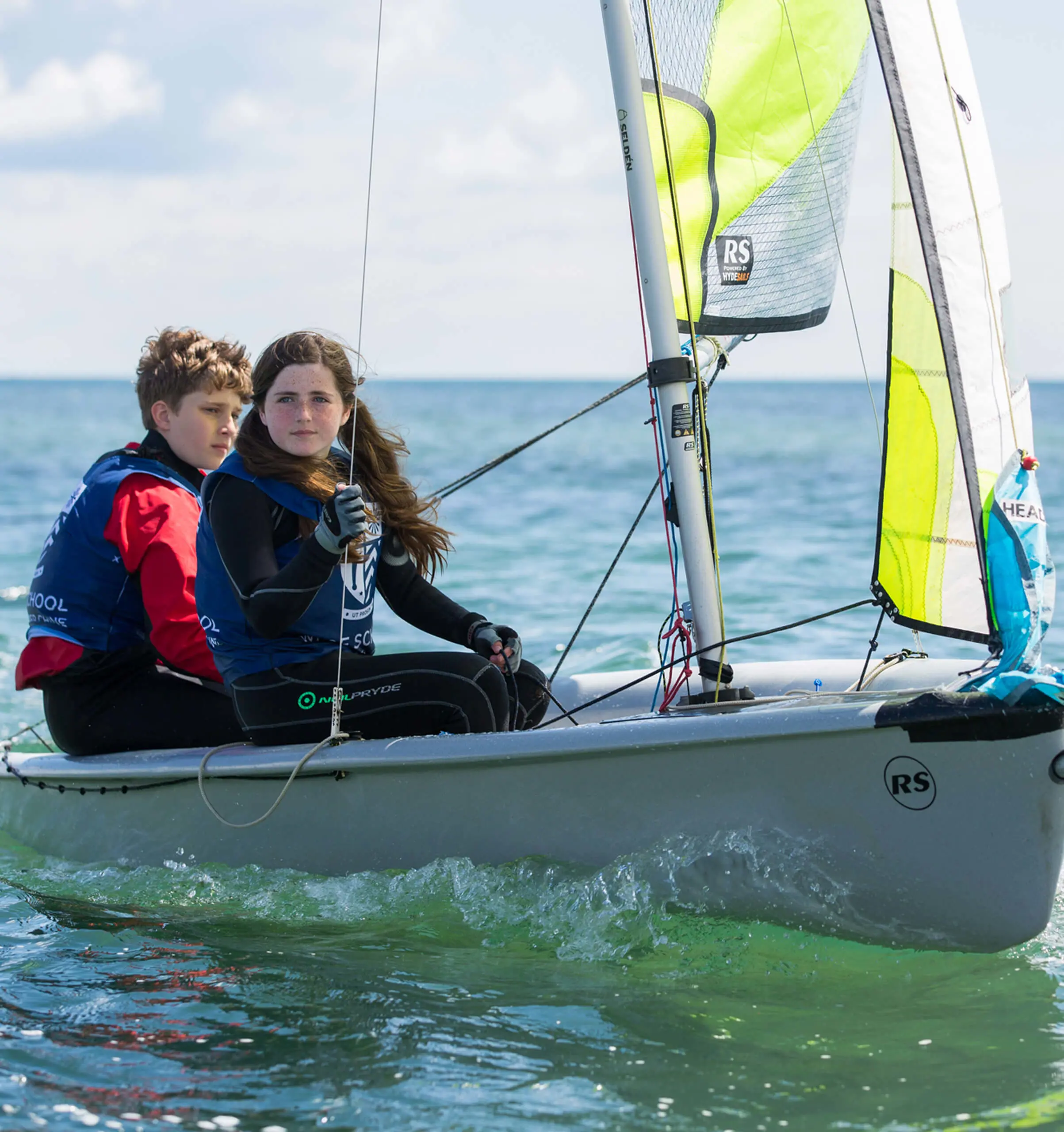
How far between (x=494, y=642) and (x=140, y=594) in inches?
33.2

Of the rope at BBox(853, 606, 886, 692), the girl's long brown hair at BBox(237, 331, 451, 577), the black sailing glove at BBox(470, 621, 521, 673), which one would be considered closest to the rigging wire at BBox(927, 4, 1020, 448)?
the rope at BBox(853, 606, 886, 692)

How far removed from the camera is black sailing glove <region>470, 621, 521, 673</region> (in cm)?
293

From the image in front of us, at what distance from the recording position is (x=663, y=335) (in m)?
2.73

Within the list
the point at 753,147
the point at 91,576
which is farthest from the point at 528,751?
the point at 753,147

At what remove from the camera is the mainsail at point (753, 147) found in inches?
112

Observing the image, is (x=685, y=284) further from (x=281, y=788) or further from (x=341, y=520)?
(x=281, y=788)

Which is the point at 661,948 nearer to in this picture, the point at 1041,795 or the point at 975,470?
the point at 1041,795

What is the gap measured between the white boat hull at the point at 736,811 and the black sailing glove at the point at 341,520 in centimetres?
42

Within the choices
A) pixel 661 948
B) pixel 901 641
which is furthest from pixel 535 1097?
pixel 901 641

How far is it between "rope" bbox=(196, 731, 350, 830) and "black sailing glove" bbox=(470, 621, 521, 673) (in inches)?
16.2

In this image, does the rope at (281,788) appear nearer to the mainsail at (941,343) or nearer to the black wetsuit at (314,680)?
the black wetsuit at (314,680)

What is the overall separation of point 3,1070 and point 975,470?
6.14 feet

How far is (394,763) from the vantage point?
8.44 feet

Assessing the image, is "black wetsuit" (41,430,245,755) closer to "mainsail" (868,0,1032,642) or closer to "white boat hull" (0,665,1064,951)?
"white boat hull" (0,665,1064,951)
